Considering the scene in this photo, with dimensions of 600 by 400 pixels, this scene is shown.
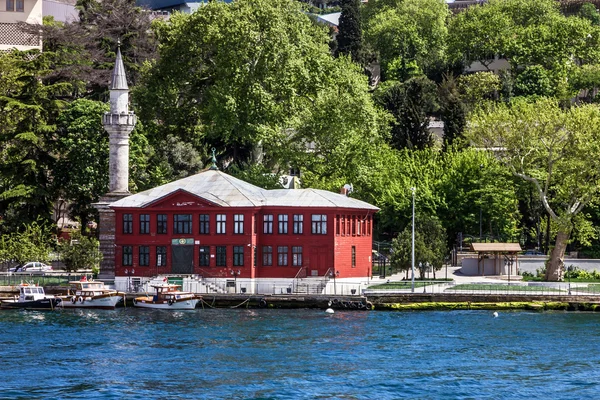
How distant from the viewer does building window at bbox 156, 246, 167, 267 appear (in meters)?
92.4

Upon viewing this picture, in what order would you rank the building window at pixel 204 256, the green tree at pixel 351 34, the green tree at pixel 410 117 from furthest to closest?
the green tree at pixel 351 34 → the green tree at pixel 410 117 → the building window at pixel 204 256

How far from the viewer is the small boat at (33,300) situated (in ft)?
287

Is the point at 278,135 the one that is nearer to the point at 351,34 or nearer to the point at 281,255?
the point at 281,255

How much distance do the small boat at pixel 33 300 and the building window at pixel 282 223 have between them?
13918 millimetres

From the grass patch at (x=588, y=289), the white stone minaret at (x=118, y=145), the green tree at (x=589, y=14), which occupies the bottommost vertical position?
the grass patch at (x=588, y=289)

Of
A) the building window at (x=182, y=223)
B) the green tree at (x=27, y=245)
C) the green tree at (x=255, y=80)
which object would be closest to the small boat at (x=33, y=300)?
the building window at (x=182, y=223)

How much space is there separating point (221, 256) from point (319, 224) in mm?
6146

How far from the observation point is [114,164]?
96.9 meters

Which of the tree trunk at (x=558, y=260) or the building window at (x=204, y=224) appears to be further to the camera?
the tree trunk at (x=558, y=260)

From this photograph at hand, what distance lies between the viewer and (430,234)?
3767 inches

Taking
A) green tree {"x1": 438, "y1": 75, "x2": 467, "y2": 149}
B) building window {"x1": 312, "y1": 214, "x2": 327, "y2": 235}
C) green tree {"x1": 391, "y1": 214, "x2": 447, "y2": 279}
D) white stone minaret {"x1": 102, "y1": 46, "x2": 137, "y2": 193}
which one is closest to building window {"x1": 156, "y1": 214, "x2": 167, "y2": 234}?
white stone minaret {"x1": 102, "y1": 46, "x2": 137, "y2": 193}

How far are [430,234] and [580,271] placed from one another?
33.1 feet

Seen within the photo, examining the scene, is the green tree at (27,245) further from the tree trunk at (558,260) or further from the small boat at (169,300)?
the tree trunk at (558,260)

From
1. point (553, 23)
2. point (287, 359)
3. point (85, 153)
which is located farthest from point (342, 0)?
point (287, 359)
